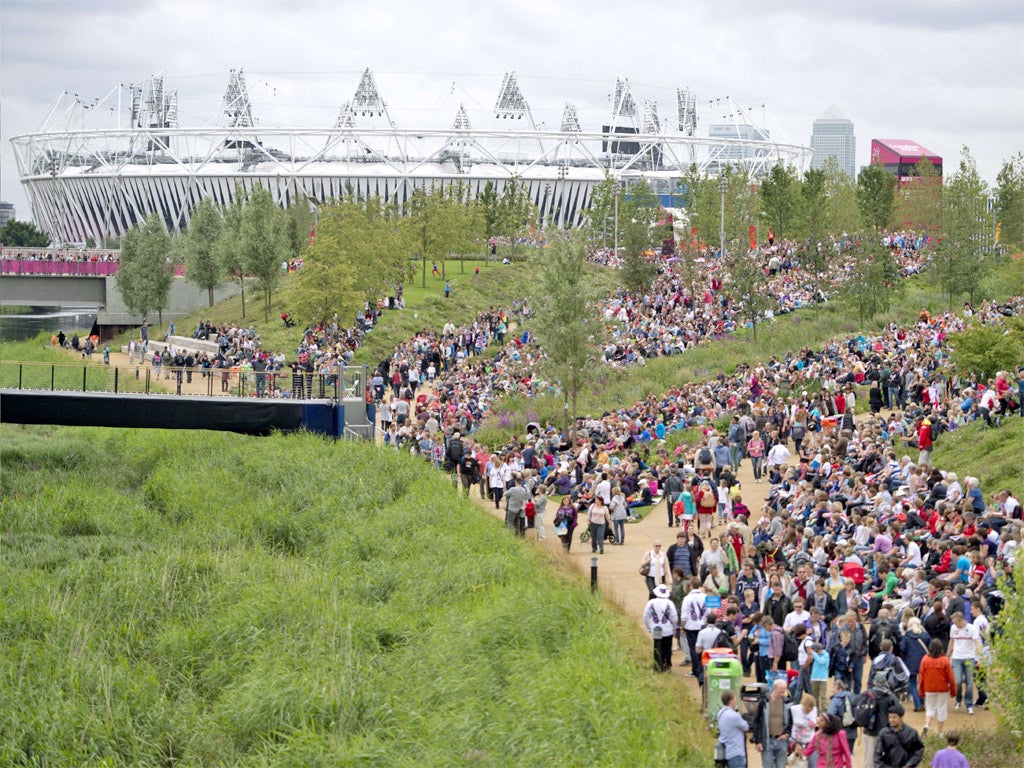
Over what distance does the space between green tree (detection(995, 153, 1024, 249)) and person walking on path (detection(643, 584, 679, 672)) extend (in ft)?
153

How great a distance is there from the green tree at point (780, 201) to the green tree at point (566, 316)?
3390 cm

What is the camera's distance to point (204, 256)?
64.0 m

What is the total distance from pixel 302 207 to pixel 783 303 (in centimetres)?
4114

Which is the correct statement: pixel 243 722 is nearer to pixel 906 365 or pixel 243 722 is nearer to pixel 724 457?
pixel 724 457

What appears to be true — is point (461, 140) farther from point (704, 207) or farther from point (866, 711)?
point (866, 711)

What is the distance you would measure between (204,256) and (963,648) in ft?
182

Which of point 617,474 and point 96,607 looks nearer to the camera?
point 96,607

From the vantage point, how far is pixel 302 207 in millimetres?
80500

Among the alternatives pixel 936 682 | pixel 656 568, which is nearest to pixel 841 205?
pixel 656 568

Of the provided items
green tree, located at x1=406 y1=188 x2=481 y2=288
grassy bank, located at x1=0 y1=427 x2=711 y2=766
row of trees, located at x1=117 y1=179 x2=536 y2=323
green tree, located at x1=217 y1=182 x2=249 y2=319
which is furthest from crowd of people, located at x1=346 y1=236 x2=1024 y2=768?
green tree, located at x1=406 y1=188 x2=481 y2=288

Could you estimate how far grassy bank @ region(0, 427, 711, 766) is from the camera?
45.9 feet

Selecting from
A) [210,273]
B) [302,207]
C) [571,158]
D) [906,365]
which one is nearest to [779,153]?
[571,158]

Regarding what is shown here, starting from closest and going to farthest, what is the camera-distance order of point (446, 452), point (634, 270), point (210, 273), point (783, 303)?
point (446, 452), point (783, 303), point (634, 270), point (210, 273)

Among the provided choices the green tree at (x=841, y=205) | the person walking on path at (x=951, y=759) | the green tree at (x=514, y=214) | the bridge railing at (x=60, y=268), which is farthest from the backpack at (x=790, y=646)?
the green tree at (x=514, y=214)
